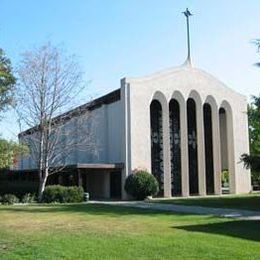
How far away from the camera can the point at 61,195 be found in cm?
3612

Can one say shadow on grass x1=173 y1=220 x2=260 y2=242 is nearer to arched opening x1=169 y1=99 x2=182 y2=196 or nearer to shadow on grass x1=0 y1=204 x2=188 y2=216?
shadow on grass x1=0 y1=204 x2=188 y2=216

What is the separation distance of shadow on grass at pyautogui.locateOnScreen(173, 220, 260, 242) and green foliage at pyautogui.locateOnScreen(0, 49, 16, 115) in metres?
7.55

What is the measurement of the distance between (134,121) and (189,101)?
8116mm

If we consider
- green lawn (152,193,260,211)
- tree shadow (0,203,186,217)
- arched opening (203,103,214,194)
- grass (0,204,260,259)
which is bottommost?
grass (0,204,260,259)

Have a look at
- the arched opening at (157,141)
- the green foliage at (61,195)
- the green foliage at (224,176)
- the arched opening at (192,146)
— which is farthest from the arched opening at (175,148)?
the green foliage at (61,195)

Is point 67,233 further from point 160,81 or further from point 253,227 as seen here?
point 160,81

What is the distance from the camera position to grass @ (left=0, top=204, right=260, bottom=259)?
11.4m

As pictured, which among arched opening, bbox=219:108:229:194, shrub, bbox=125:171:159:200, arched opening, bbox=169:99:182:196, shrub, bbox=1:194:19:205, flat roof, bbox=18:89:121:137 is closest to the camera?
shrub, bbox=1:194:19:205

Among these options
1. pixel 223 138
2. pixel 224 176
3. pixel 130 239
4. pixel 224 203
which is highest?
pixel 223 138

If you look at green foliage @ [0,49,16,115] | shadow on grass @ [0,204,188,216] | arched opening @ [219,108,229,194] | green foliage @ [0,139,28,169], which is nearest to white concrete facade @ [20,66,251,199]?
arched opening @ [219,108,229,194]

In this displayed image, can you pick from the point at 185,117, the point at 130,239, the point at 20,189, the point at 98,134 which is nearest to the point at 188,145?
the point at 185,117

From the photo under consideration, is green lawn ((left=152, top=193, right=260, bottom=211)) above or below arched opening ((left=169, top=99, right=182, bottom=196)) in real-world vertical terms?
below

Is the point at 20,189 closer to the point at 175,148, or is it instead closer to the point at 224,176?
the point at 175,148

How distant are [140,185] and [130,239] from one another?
27.0 meters
